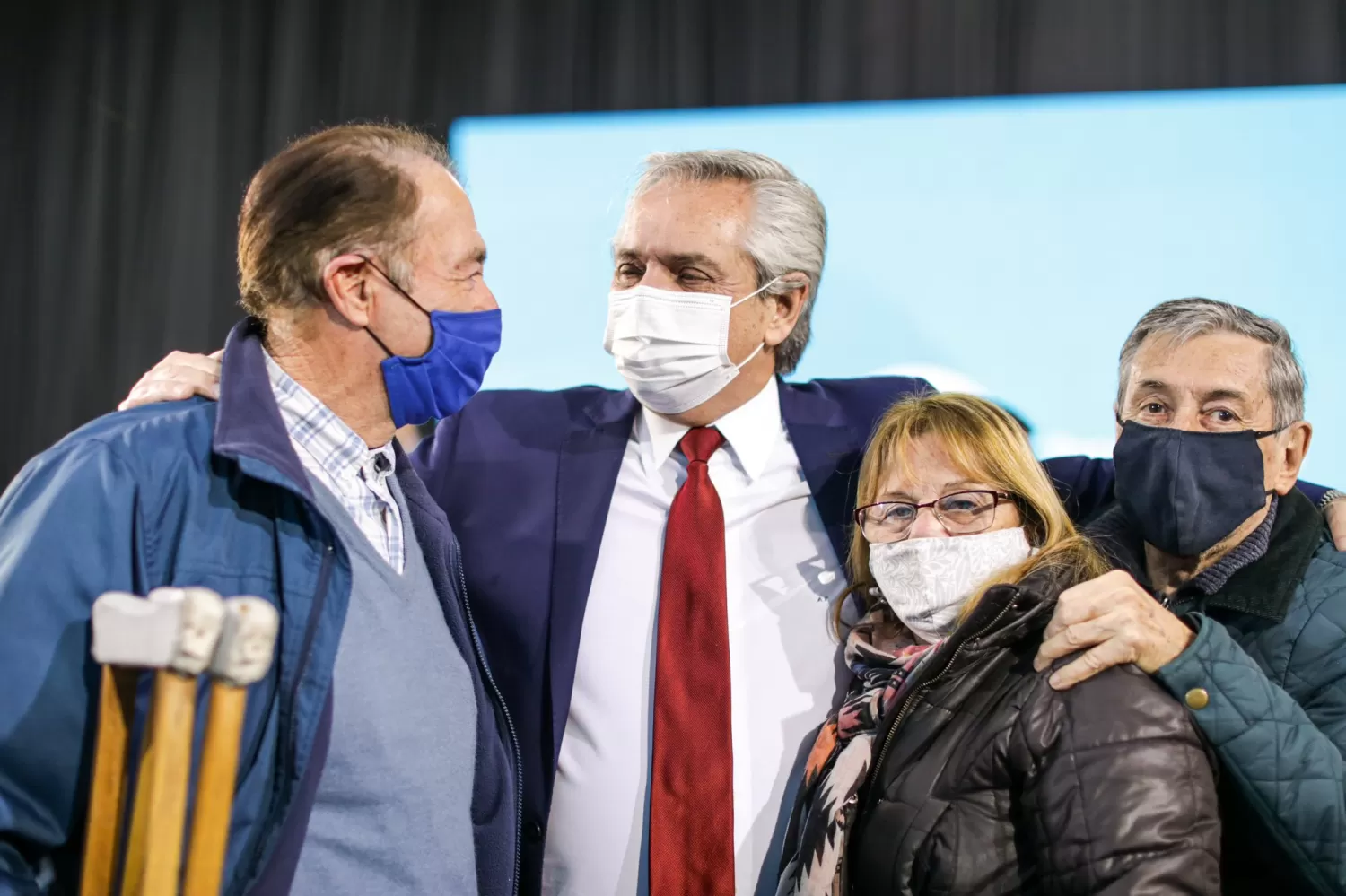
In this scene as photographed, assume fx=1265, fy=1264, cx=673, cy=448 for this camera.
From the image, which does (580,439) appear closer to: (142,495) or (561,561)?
(561,561)

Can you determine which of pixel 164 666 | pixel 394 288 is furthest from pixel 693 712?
pixel 164 666

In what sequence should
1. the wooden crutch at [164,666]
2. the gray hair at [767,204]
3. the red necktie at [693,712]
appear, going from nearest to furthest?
the wooden crutch at [164,666]
the red necktie at [693,712]
the gray hair at [767,204]

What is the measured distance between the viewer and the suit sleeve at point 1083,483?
7.03ft

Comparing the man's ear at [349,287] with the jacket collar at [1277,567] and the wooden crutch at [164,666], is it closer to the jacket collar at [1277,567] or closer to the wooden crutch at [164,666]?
the wooden crutch at [164,666]

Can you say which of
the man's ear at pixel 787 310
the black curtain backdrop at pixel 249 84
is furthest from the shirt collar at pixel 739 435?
the black curtain backdrop at pixel 249 84

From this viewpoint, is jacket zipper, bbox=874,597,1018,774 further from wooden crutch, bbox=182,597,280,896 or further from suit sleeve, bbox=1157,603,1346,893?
wooden crutch, bbox=182,597,280,896

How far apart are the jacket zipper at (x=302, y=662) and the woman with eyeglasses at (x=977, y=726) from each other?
2.29 feet

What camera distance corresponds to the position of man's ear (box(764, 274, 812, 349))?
7.50 feet

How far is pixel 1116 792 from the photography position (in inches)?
56.5

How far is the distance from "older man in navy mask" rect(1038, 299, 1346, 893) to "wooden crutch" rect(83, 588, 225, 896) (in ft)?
3.28

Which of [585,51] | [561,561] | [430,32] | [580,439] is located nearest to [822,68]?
[585,51]

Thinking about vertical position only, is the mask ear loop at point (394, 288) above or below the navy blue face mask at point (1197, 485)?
above

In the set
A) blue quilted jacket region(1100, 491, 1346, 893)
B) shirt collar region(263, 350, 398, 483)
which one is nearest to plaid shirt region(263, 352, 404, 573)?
shirt collar region(263, 350, 398, 483)

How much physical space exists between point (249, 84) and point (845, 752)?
262 cm
